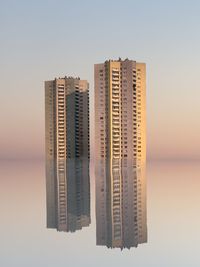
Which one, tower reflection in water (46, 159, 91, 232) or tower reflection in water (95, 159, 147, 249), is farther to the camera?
tower reflection in water (46, 159, 91, 232)

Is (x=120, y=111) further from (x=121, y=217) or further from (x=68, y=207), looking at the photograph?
(x=121, y=217)

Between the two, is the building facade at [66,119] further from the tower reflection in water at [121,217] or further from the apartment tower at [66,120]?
the tower reflection in water at [121,217]

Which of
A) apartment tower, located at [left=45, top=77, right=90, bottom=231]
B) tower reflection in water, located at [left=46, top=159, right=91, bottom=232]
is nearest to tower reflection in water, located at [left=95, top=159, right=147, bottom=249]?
tower reflection in water, located at [left=46, top=159, right=91, bottom=232]

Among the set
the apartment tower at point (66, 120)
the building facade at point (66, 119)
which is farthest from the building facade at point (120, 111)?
the building facade at point (66, 119)

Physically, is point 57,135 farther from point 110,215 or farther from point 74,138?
point 110,215

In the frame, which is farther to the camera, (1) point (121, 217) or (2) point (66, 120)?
(2) point (66, 120)

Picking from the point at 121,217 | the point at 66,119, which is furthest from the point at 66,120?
the point at 121,217

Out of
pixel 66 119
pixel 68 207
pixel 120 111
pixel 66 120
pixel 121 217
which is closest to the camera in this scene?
pixel 121 217

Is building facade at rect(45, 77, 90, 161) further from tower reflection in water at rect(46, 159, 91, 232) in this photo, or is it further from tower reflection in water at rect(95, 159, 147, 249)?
tower reflection in water at rect(95, 159, 147, 249)
